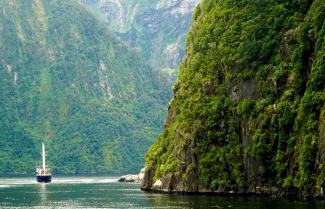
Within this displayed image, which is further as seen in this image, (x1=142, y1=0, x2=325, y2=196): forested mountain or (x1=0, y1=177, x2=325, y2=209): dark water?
(x1=142, y1=0, x2=325, y2=196): forested mountain

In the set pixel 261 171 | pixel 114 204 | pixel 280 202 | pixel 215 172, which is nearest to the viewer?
pixel 280 202

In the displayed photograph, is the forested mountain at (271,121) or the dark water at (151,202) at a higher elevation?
the forested mountain at (271,121)

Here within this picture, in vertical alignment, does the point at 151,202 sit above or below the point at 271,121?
below

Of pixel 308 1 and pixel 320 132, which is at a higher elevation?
pixel 308 1

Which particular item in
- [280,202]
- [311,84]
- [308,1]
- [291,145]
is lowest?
[280,202]

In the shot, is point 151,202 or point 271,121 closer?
point 151,202

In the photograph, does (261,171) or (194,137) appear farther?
(194,137)

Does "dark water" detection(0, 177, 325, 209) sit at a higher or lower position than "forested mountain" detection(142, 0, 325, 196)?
lower

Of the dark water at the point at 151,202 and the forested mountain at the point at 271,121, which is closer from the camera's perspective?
the dark water at the point at 151,202

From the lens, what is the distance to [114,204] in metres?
167

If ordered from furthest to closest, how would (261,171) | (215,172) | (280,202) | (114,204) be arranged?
(215,172) → (261,171) → (114,204) → (280,202)

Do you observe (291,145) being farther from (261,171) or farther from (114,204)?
(114,204)

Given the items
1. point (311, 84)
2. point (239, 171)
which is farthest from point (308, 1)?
point (239, 171)

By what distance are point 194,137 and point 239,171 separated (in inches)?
720
